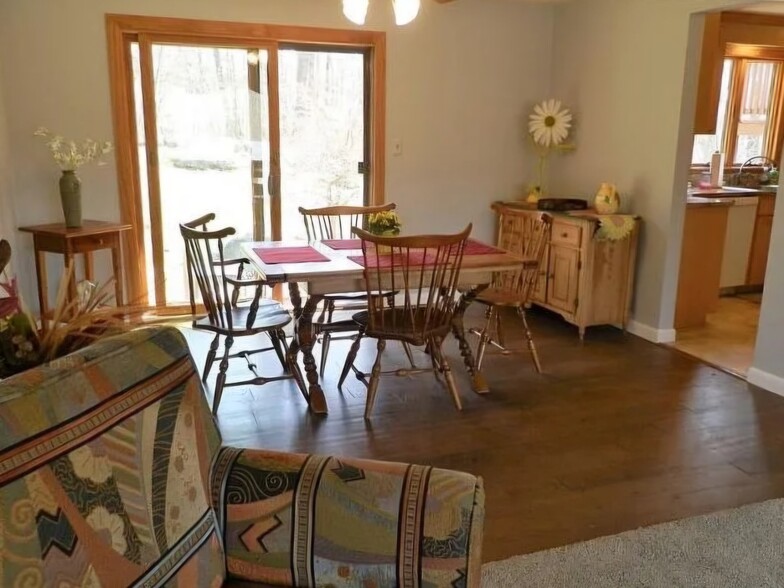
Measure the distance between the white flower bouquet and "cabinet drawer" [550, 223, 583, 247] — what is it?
296cm

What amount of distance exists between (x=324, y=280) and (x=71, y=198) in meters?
1.99

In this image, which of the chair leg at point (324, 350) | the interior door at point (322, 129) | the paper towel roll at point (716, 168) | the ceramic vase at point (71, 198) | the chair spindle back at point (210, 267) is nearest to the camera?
the chair spindle back at point (210, 267)

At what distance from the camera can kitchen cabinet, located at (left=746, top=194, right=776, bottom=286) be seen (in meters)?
5.34

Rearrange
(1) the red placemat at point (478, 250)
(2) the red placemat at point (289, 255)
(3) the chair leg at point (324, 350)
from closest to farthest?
(2) the red placemat at point (289, 255)
(1) the red placemat at point (478, 250)
(3) the chair leg at point (324, 350)

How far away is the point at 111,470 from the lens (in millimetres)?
1157

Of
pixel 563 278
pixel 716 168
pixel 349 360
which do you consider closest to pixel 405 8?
pixel 349 360

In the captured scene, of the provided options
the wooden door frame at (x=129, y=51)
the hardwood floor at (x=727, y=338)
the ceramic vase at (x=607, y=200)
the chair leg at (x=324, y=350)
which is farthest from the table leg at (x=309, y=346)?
the hardwood floor at (x=727, y=338)

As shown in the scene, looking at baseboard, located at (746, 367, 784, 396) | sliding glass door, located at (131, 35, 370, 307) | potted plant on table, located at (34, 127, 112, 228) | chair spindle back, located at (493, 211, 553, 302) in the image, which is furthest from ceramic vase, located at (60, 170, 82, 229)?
baseboard, located at (746, 367, 784, 396)

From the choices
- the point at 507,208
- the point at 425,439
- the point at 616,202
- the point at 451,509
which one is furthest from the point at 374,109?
the point at 451,509

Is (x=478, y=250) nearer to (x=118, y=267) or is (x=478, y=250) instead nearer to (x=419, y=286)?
(x=419, y=286)

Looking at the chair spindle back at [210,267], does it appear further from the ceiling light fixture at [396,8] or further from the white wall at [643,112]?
the white wall at [643,112]

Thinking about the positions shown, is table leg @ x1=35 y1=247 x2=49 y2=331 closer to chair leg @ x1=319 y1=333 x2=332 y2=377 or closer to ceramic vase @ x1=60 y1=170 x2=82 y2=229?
ceramic vase @ x1=60 y1=170 x2=82 y2=229

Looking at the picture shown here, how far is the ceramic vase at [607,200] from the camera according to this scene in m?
4.46

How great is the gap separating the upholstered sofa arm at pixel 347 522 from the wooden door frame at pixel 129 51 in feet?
10.0
